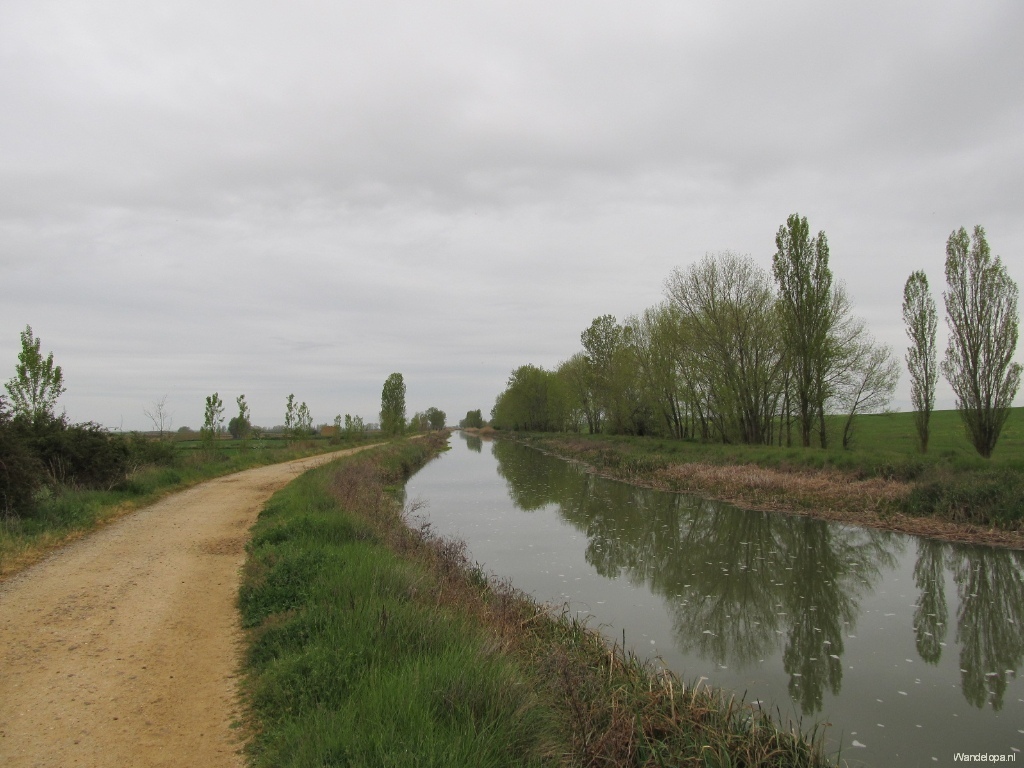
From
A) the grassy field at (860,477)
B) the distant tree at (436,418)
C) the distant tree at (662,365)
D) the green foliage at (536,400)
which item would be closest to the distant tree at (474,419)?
the distant tree at (436,418)

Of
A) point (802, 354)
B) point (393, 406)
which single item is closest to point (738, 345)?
point (802, 354)

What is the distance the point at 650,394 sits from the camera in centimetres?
3756

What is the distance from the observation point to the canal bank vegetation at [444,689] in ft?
11.5

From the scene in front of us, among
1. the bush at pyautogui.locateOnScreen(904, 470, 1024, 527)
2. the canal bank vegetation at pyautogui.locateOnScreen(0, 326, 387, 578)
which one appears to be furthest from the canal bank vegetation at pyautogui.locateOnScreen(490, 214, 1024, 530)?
the canal bank vegetation at pyautogui.locateOnScreen(0, 326, 387, 578)

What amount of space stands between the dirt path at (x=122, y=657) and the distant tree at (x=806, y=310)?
80.5 ft

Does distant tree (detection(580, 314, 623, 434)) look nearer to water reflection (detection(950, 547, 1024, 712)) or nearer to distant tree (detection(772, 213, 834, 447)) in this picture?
distant tree (detection(772, 213, 834, 447))

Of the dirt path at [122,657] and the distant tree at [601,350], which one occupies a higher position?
the distant tree at [601,350]

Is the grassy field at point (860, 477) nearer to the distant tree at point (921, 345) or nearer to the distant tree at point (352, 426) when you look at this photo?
the distant tree at point (921, 345)

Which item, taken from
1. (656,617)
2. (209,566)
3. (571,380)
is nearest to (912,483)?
(656,617)

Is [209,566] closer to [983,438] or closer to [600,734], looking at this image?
[600,734]

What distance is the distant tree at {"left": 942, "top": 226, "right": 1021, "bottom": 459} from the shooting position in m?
22.3

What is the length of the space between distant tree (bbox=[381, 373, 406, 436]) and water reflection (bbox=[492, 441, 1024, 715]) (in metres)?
44.9

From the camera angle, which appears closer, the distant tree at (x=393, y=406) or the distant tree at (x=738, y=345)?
the distant tree at (x=738, y=345)

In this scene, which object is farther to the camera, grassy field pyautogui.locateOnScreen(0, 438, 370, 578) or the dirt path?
grassy field pyautogui.locateOnScreen(0, 438, 370, 578)
